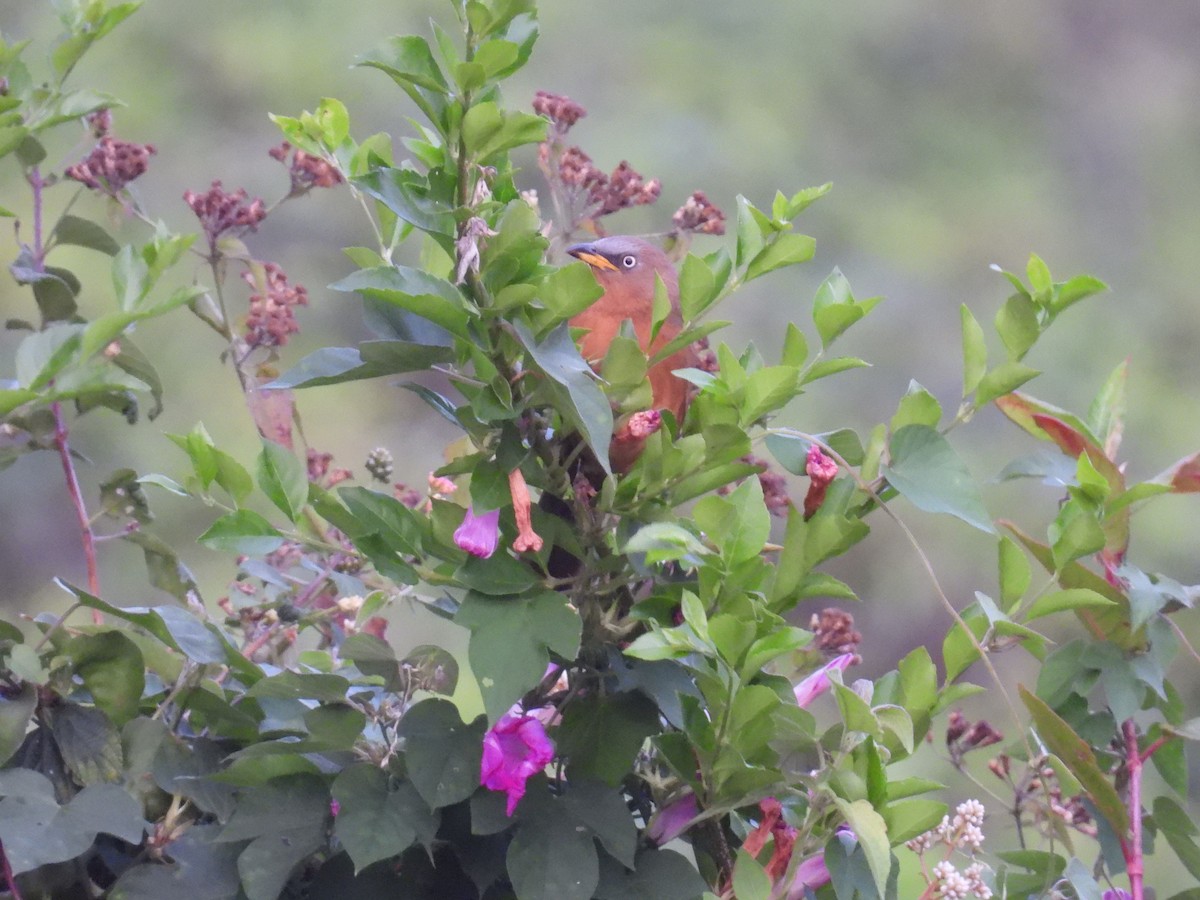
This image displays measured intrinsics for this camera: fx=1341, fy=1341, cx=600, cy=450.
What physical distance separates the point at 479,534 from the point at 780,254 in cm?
19

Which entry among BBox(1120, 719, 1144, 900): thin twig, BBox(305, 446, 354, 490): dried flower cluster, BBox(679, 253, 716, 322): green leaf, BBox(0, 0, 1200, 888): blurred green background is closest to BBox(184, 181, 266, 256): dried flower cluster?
BBox(305, 446, 354, 490): dried flower cluster

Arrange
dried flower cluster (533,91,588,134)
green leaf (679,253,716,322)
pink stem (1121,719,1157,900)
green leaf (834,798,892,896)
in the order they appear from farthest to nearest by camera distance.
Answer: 1. dried flower cluster (533,91,588,134)
2. pink stem (1121,719,1157,900)
3. green leaf (679,253,716,322)
4. green leaf (834,798,892,896)

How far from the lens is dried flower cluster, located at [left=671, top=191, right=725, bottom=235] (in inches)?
34.2

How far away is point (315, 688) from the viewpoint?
0.55 meters

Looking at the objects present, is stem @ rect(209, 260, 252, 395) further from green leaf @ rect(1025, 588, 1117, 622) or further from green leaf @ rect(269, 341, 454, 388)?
green leaf @ rect(1025, 588, 1117, 622)

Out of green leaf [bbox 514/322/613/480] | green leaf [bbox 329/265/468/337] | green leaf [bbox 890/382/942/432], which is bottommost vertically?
green leaf [bbox 890/382/942/432]

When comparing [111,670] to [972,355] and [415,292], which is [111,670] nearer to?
[415,292]

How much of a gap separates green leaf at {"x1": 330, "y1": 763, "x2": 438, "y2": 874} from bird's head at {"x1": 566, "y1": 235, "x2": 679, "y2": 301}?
0.59 metres

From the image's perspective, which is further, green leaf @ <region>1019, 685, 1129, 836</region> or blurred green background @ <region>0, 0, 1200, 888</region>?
blurred green background @ <region>0, 0, 1200, 888</region>

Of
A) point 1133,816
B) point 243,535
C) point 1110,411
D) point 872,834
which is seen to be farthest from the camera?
point 1110,411

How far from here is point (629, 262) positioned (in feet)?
3.67

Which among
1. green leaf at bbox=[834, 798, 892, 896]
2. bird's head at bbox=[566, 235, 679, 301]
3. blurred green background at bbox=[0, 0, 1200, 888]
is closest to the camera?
green leaf at bbox=[834, 798, 892, 896]

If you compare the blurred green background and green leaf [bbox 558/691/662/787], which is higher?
green leaf [bbox 558/691/662/787]

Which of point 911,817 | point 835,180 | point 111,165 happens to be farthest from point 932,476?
point 835,180
